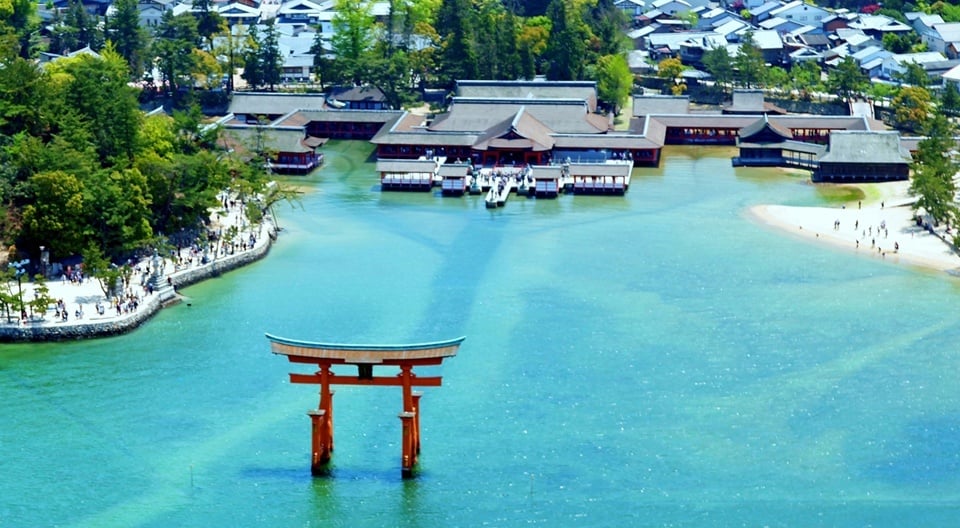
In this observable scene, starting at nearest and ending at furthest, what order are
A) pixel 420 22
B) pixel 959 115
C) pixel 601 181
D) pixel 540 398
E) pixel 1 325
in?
pixel 540 398, pixel 1 325, pixel 601 181, pixel 959 115, pixel 420 22

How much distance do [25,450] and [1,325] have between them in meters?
8.78

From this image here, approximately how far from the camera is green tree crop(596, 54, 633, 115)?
80000 millimetres

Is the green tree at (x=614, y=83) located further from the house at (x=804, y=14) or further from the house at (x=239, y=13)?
the house at (x=239, y=13)

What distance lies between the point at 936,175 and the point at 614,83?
2574 centimetres

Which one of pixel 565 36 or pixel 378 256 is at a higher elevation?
pixel 565 36

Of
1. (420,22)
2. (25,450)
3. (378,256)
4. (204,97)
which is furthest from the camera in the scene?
(420,22)

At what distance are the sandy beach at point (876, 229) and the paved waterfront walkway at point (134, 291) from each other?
63.7 ft

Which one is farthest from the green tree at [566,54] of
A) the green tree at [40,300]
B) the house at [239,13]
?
the green tree at [40,300]

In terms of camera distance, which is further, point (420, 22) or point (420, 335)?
point (420, 22)

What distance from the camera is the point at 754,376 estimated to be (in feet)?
131

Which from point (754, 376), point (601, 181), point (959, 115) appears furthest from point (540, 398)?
point (959, 115)

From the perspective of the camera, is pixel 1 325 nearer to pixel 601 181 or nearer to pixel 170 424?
pixel 170 424

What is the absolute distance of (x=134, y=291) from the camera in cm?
4647

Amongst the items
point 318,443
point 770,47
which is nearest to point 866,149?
point 770,47
